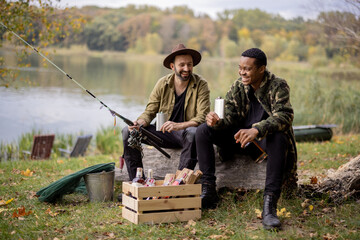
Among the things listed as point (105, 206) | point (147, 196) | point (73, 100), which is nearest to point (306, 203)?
point (147, 196)

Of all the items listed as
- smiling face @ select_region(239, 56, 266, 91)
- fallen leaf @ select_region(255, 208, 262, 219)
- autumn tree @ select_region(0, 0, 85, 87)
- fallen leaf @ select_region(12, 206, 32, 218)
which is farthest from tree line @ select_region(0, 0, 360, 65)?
fallen leaf @ select_region(12, 206, 32, 218)

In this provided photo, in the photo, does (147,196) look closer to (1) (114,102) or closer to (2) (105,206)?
(2) (105,206)

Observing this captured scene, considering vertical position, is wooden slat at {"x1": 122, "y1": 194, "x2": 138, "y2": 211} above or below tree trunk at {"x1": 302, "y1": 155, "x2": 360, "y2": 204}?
below

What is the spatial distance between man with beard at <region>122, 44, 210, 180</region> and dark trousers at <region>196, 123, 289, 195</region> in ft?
0.99

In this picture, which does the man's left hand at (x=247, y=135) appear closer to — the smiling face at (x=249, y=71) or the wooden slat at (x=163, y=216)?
the smiling face at (x=249, y=71)

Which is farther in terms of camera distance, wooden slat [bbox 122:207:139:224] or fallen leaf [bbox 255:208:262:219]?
fallen leaf [bbox 255:208:262:219]

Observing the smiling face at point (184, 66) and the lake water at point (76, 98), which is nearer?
the smiling face at point (184, 66)

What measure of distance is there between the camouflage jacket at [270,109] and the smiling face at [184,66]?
0.62 m

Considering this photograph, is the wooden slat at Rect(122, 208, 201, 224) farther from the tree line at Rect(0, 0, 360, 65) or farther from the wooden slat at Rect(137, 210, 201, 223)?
the tree line at Rect(0, 0, 360, 65)

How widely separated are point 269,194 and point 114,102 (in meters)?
20.7

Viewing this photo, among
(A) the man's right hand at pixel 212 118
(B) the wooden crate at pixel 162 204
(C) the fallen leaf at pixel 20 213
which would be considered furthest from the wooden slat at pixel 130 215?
(A) the man's right hand at pixel 212 118

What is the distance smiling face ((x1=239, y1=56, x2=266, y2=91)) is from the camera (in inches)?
160

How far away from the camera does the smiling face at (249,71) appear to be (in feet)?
13.4

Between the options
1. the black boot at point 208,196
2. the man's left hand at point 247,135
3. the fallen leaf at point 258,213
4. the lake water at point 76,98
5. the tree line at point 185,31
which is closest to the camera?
the man's left hand at point 247,135
